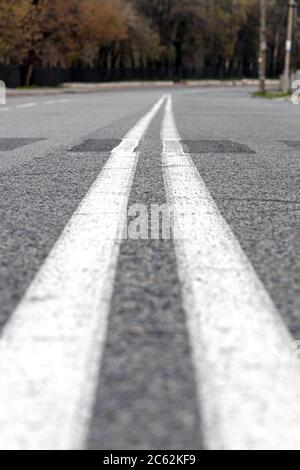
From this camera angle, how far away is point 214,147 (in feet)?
23.7

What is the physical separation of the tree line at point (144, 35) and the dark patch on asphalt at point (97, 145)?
3927 cm

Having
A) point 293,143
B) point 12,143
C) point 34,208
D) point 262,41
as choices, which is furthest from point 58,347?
point 262,41

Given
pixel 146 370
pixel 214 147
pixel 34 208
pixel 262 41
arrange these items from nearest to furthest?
pixel 146 370, pixel 34 208, pixel 214 147, pixel 262 41

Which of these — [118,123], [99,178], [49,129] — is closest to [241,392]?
[99,178]

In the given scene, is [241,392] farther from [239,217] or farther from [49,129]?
[49,129]

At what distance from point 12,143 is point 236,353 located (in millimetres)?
6475

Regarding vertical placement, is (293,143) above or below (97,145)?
below

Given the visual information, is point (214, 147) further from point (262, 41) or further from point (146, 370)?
point (262, 41)

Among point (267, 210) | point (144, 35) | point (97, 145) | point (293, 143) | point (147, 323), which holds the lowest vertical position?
point (293, 143)

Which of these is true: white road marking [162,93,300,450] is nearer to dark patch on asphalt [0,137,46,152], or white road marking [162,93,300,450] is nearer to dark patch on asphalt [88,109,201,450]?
dark patch on asphalt [88,109,201,450]

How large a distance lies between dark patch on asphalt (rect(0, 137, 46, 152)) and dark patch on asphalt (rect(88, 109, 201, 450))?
489 centimetres

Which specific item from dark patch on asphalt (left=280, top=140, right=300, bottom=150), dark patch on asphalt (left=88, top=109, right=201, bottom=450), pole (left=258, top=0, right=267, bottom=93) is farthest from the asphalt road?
pole (left=258, top=0, right=267, bottom=93)

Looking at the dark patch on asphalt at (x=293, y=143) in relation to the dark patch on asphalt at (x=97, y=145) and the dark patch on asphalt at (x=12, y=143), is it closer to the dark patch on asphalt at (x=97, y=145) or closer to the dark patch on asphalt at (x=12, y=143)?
the dark patch on asphalt at (x=97, y=145)

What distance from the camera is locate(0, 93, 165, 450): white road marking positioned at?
1266 mm
